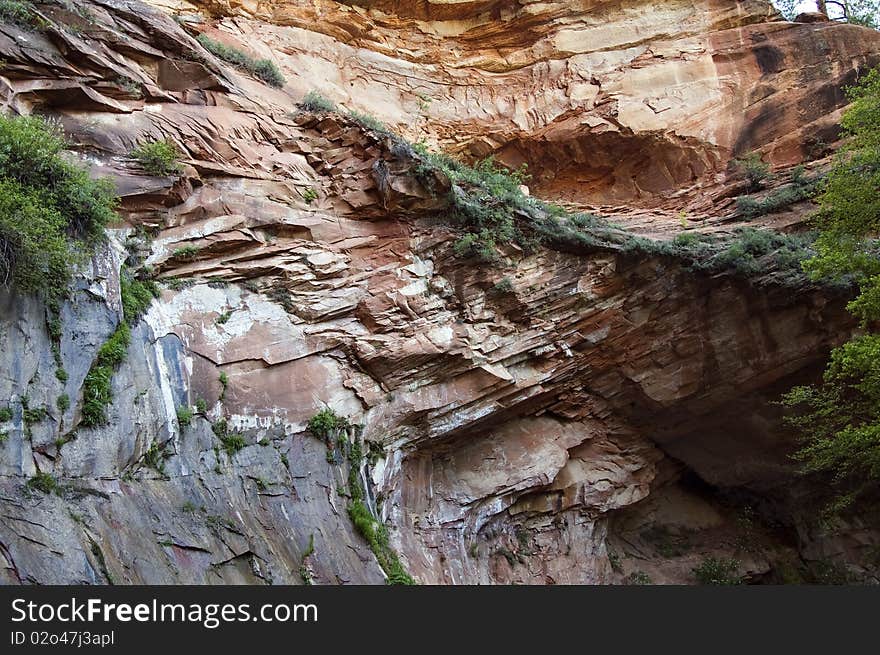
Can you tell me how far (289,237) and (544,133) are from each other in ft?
29.6

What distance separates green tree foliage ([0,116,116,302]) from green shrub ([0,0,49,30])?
2.09m

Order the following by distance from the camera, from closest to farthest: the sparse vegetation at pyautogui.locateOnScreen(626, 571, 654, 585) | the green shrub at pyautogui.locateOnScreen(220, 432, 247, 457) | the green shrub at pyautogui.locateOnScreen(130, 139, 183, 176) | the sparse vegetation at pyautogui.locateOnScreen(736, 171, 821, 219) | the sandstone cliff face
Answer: the sandstone cliff face → the green shrub at pyautogui.locateOnScreen(220, 432, 247, 457) → the green shrub at pyautogui.locateOnScreen(130, 139, 183, 176) → the sparse vegetation at pyautogui.locateOnScreen(736, 171, 821, 219) → the sparse vegetation at pyautogui.locateOnScreen(626, 571, 654, 585)

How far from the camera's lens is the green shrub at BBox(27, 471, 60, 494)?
6.78m

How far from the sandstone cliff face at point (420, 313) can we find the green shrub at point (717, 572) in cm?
42

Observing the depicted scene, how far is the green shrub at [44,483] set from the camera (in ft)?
22.2

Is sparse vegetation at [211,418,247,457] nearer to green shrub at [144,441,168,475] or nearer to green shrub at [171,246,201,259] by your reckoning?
green shrub at [144,441,168,475]

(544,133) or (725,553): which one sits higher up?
(544,133)

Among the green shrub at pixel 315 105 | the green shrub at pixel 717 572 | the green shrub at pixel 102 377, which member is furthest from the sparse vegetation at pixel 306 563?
the green shrub at pixel 717 572

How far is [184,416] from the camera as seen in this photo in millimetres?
8891

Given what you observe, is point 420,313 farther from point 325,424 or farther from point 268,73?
point 268,73

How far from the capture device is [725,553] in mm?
15586

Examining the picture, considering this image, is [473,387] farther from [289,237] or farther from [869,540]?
[869,540]

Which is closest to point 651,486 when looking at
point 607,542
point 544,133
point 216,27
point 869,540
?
point 607,542

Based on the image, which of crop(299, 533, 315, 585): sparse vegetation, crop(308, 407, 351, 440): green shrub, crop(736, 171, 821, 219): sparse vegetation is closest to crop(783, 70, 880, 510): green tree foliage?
crop(736, 171, 821, 219): sparse vegetation
